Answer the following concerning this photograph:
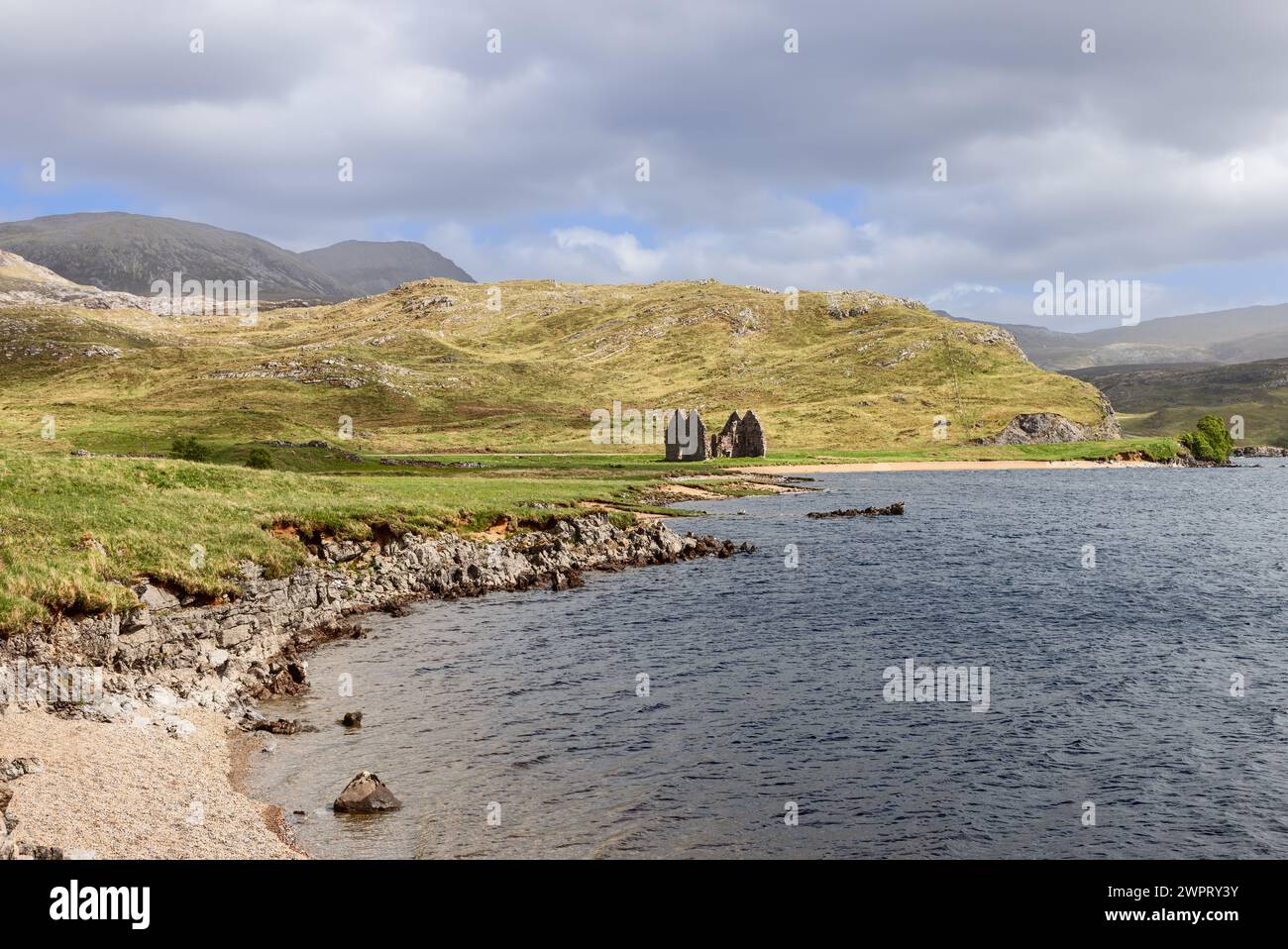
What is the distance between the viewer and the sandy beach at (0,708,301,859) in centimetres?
1909

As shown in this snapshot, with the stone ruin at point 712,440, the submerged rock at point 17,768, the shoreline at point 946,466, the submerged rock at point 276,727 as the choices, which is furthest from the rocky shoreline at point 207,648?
the stone ruin at point 712,440

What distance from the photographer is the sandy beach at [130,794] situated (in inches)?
752

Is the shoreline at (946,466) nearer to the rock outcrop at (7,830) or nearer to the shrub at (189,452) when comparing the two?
the shrub at (189,452)

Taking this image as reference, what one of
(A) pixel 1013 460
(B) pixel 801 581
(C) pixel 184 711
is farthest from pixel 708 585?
(A) pixel 1013 460

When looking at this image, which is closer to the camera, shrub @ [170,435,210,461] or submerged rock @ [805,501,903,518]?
submerged rock @ [805,501,903,518]

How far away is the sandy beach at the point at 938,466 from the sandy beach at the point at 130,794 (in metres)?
129

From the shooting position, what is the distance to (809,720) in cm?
2975

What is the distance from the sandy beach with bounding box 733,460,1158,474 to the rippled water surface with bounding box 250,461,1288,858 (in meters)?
100.0

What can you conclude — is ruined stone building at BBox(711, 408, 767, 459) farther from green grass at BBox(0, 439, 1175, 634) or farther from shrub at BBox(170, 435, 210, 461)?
shrub at BBox(170, 435, 210, 461)

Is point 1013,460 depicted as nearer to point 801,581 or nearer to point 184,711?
point 801,581

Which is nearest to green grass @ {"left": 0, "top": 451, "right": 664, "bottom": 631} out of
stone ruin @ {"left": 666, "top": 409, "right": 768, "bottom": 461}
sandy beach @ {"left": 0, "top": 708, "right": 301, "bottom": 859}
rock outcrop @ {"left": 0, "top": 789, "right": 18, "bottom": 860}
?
sandy beach @ {"left": 0, "top": 708, "right": 301, "bottom": 859}

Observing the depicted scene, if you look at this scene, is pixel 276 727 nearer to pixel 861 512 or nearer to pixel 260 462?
pixel 260 462

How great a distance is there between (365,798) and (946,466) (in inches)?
6461
